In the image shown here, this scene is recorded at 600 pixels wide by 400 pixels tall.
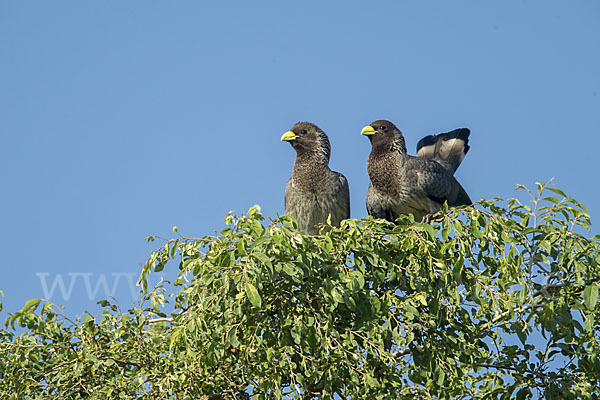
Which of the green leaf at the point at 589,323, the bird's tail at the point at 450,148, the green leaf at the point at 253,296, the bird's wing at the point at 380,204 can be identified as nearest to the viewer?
the green leaf at the point at 253,296

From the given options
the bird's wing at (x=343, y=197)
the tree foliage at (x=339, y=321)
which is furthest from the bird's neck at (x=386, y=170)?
the tree foliage at (x=339, y=321)

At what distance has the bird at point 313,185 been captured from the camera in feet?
27.1

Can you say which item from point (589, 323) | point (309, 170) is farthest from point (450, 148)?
point (589, 323)

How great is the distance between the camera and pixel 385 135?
859cm

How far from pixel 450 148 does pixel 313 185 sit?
1.69 metres

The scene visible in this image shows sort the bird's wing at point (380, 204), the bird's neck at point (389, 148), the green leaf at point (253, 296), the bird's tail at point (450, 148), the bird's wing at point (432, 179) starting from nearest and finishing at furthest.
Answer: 1. the green leaf at point (253, 296)
2. the bird's wing at point (432, 179)
3. the bird's wing at point (380, 204)
4. the bird's neck at point (389, 148)
5. the bird's tail at point (450, 148)

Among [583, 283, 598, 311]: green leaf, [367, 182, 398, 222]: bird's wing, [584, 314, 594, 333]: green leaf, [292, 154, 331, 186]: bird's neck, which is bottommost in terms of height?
[584, 314, 594, 333]: green leaf

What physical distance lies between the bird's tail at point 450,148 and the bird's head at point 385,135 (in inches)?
28.2

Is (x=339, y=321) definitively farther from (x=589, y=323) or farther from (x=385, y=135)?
(x=385, y=135)

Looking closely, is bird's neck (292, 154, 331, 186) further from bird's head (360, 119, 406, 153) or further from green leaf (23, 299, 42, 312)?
green leaf (23, 299, 42, 312)

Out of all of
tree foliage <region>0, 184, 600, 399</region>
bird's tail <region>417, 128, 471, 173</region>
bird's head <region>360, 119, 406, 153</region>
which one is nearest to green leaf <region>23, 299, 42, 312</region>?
tree foliage <region>0, 184, 600, 399</region>

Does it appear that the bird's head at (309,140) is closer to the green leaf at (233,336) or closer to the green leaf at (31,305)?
the green leaf at (31,305)

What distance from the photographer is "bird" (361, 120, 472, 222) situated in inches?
325

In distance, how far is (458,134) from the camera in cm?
919
